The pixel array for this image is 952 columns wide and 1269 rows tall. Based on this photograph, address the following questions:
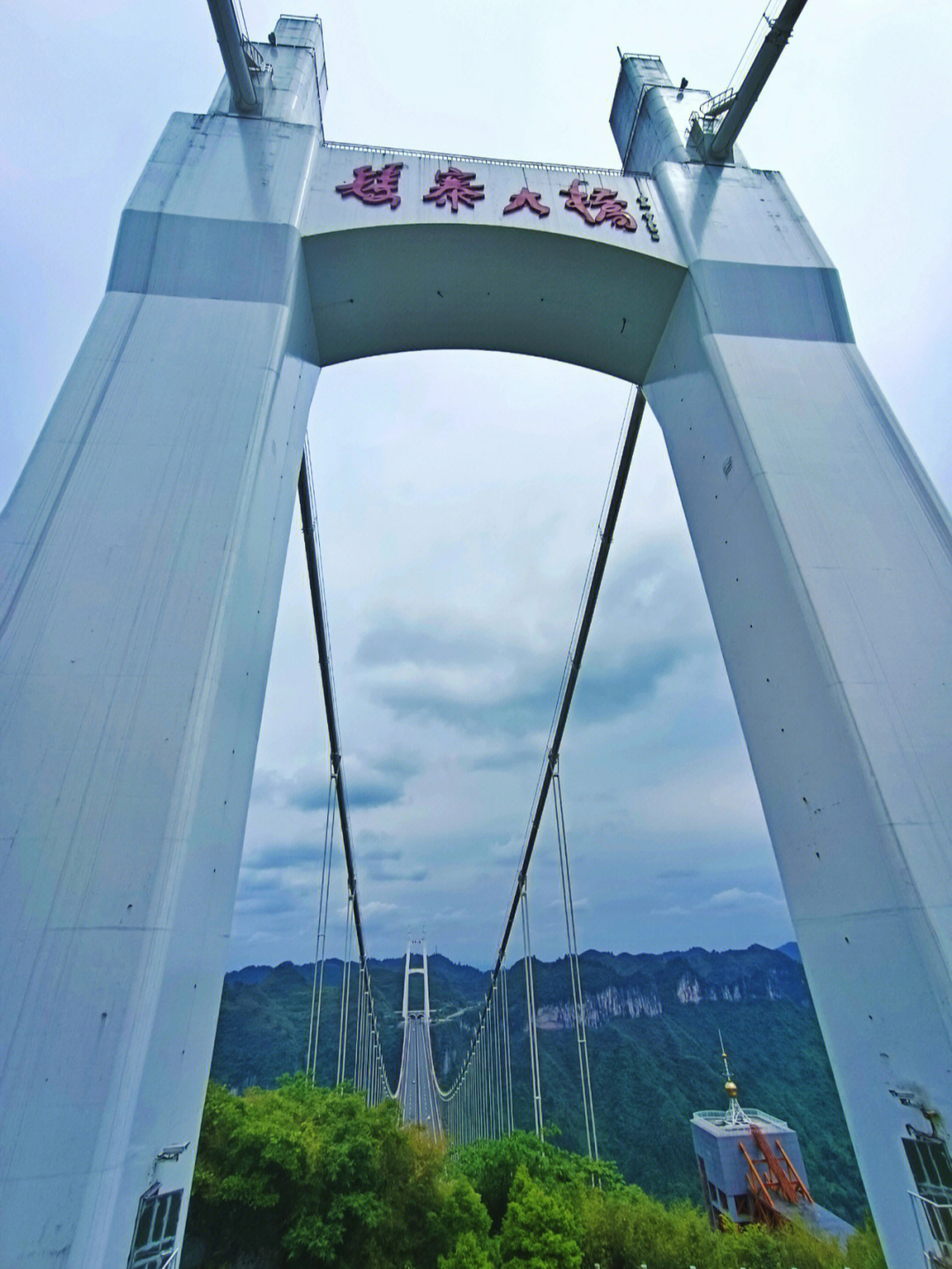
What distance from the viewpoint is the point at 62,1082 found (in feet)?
9.03

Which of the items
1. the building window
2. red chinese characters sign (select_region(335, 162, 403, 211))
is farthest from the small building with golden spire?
red chinese characters sign (select_region(335, 162, 403, 211))

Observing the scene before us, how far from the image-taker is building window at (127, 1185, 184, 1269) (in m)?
2.95

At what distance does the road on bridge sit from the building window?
135 ft

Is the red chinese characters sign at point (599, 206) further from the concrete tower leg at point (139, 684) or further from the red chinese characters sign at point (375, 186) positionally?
the concrete tower leg at point (139, 684)

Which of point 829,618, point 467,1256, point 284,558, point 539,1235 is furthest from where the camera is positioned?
point 539,1235

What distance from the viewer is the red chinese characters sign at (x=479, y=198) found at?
6223 mm

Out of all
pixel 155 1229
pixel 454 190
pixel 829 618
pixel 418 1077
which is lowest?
pixel 418 1077

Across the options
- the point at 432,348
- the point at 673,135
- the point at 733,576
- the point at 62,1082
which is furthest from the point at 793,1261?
the point at 673,135

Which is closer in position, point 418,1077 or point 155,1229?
point 155,1229

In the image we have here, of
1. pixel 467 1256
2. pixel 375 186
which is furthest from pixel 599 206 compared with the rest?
pixel 467 1256

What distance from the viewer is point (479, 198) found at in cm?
640

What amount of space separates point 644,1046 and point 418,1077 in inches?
742

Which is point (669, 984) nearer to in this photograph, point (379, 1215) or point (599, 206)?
point (379, 1215)

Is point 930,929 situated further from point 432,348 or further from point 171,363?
point 432,348
